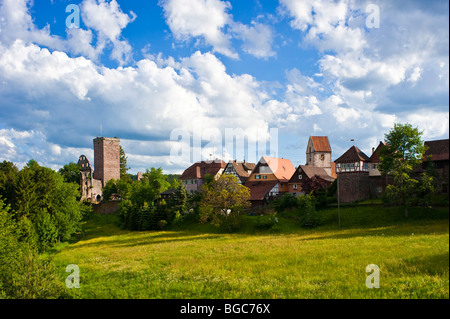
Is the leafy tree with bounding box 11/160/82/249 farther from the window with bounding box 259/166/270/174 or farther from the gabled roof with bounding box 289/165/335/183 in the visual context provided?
the gabled roof with bounding box 289/165/335/183

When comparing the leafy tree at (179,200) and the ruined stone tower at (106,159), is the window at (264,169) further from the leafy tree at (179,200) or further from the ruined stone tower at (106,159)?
the ruined stone tower at (106,159)

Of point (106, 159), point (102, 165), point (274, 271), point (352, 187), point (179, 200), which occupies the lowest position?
point (274, 271)

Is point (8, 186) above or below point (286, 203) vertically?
above

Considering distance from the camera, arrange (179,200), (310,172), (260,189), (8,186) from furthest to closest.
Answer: (260,189)
(310,172)
(8,186)
(179,200)

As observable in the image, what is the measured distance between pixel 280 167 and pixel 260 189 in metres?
8.37

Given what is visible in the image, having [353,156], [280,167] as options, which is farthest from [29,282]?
[280,167]

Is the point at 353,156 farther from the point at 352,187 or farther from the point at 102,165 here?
the point at 102,165

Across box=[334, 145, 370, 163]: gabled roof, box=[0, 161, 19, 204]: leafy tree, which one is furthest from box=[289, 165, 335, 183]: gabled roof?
box=[0, 161, 19, 204]: leafy tree

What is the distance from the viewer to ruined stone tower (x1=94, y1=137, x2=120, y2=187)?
112 metres

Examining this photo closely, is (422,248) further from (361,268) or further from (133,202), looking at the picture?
(133,202)

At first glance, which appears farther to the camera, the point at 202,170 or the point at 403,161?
the point at 202,170

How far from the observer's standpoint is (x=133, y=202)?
238ft

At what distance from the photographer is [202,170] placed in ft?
287
